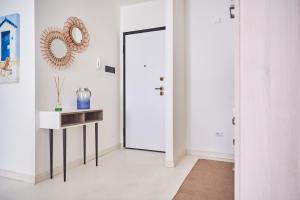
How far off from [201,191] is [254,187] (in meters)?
1.24

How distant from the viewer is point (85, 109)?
2512mm

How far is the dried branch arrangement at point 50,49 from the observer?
2221mm

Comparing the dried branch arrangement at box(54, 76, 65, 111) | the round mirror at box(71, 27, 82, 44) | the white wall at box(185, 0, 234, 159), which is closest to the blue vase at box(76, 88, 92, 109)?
the dried branch arrangement at box(54, 76, 65, 111)

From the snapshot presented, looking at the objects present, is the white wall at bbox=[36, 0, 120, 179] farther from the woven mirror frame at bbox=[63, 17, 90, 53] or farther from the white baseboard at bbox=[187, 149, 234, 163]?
the white baseboard at bbox=[187, 149, 234, 163]

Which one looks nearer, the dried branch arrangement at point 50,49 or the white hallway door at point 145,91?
the dried branch arrangement at point 50,49

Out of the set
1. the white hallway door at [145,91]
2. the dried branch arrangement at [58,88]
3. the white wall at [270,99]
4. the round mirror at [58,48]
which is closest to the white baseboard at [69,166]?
the white hallway door at [145,91]

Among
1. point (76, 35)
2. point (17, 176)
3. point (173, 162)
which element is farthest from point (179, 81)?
point (17, 176)

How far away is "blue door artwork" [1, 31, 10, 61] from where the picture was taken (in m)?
2.26

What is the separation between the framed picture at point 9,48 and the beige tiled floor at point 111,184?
119 cm

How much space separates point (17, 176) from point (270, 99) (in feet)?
8.48

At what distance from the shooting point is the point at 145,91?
340 cm

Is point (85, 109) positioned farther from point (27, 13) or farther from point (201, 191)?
point (201, 191)

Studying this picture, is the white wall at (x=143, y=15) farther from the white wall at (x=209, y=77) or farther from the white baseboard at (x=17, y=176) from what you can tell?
the white baseboard at (x=17, y=176)

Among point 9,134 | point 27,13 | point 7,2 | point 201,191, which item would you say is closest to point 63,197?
point 9,134
